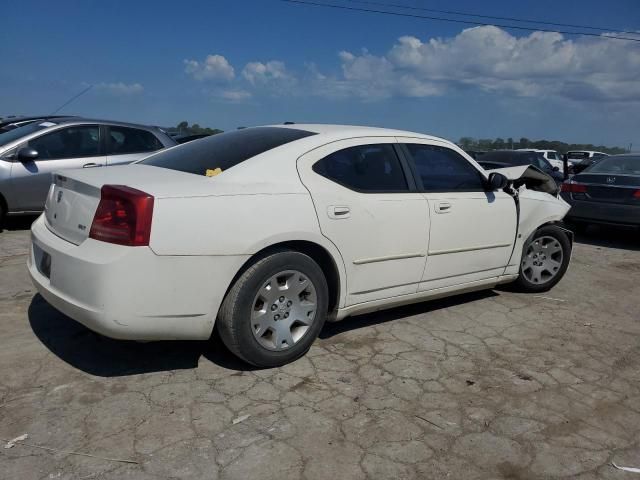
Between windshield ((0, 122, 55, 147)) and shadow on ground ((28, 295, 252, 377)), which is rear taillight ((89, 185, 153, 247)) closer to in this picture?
shadow on ground ((28, 295, 252, 377))

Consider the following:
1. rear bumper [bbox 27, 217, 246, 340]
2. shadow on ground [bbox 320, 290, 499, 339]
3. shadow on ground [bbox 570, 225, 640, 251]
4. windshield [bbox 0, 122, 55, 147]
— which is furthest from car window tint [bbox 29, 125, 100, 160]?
shadow on ground [bbox 570, 225, 640, 251]

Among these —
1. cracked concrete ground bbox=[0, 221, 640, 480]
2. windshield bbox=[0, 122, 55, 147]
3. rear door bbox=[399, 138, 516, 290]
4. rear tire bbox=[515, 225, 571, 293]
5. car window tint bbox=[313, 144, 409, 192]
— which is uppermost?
windshield bbox=[0, 122, 55, 147]

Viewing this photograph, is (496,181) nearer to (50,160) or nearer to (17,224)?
(50,160)

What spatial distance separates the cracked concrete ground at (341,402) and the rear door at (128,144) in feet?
11.4

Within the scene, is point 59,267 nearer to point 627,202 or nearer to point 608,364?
point 608,364

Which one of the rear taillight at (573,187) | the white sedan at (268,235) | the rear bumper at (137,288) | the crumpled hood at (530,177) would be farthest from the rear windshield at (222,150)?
the rear taillight at (573,187)

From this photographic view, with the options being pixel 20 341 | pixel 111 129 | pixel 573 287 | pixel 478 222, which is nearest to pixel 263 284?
pixel 20 341

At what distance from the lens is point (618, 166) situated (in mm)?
8719

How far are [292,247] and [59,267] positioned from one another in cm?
133

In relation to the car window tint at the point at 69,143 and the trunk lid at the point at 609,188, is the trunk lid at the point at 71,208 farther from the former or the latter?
the trunk lid at the point at 609,188

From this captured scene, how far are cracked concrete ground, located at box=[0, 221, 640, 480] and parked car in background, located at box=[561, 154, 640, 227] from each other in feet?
13.5

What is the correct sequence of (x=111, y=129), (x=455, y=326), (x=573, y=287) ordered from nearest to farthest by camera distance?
(x=455, y=326), (x=573, y=287), (x=111, y=129)

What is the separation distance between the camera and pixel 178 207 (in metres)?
3.00

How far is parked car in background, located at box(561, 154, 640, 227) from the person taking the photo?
8.00 m
